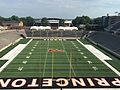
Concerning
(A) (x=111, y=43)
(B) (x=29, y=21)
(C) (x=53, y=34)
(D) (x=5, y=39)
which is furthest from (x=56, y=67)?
(B) (x=29, y=21)

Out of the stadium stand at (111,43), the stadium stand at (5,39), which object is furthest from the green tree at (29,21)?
the stadium stand at (5,39)

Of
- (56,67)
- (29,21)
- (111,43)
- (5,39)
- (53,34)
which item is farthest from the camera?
(29,21)

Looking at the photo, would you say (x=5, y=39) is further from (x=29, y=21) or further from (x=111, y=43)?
(x=29, y=21)

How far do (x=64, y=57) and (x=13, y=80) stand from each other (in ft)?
43.5

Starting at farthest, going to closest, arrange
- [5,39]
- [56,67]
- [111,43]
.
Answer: [5,39] < [111,43] < [56,67]

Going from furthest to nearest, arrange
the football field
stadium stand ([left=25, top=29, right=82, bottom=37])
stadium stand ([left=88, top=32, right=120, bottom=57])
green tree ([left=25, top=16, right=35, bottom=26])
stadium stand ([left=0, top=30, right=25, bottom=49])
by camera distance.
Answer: green tree ([left=25, top=16, right=35, bottom=26]) < stadium stand ([left=25, top=29, right=82, bottom=37]) < stadium stand ([left=0, top=30, right=25, bottom=49]) < stadium stand ([left=88, top=32, right=120, bottom=57]) < the football field

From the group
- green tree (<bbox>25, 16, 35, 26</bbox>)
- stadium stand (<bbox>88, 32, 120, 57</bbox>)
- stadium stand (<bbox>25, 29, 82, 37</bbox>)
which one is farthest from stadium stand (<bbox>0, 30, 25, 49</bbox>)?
green tree (<bbox>25, 16, 35, 26</bbox>)

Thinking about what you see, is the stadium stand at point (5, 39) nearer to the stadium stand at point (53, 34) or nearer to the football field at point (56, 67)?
the stadium stand at point (53, 34)

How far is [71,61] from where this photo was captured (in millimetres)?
33375

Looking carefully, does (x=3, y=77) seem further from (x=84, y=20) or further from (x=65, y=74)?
(x=84, y=20)

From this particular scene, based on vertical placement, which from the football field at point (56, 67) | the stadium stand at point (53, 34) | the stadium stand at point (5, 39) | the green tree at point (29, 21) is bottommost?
the green tree at point (29, 21)

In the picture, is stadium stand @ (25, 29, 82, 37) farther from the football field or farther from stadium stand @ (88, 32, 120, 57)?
the football field

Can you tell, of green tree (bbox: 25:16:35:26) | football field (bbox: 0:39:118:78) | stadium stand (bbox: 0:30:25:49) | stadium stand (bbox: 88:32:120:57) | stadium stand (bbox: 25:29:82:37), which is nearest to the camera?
football field (bbox: 0:39:118:78)

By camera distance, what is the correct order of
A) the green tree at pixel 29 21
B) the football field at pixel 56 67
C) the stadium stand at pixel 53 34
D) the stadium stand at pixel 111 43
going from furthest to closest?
the green tree at pixel 29 21 → the stadium stand at pixel 53 34 → the stadium stand at pixel 111 43 → the football field at pixel 56 67
